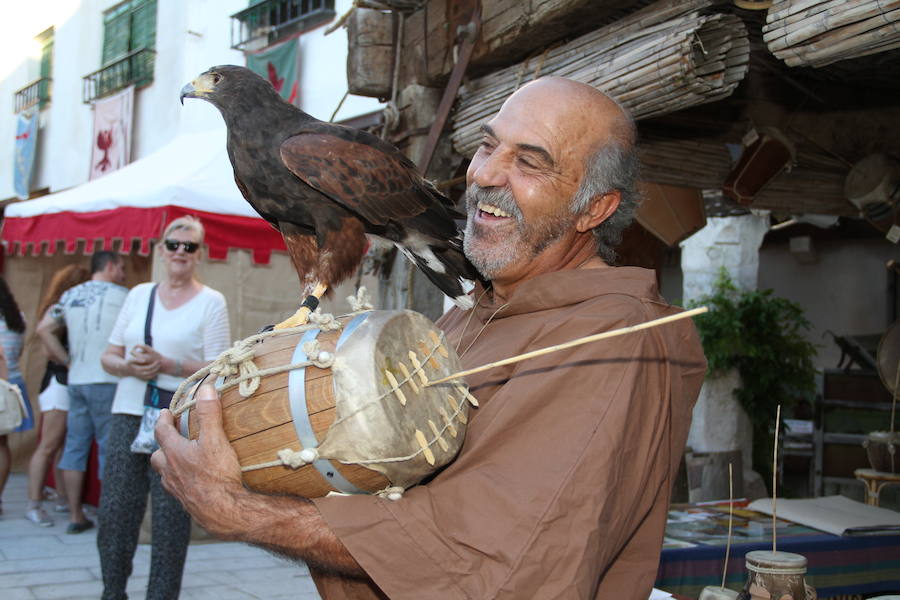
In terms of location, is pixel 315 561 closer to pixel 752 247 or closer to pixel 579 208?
pixel 579 208

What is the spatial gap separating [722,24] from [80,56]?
16.9m

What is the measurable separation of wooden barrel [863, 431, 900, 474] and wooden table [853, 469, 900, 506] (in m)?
0.04

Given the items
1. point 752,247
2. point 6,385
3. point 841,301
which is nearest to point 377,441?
point 6,385

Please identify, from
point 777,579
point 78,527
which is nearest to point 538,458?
point 777,579

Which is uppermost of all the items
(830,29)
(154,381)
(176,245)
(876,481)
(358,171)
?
(830,29)

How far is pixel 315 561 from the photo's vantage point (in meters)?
1.34

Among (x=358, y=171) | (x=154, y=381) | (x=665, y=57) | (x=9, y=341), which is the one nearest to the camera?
(x=358, y=171)

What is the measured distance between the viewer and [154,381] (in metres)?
4.09

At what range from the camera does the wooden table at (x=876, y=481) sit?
153 inches

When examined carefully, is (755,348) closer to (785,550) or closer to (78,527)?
(785,550)

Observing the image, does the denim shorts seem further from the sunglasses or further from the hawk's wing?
the hawk's wing

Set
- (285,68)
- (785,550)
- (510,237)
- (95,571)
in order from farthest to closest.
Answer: (285,68)
(95,571)
(785,550)
(510,237)

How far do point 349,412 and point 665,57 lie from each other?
1786 millimetres

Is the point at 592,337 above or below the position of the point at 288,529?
above
